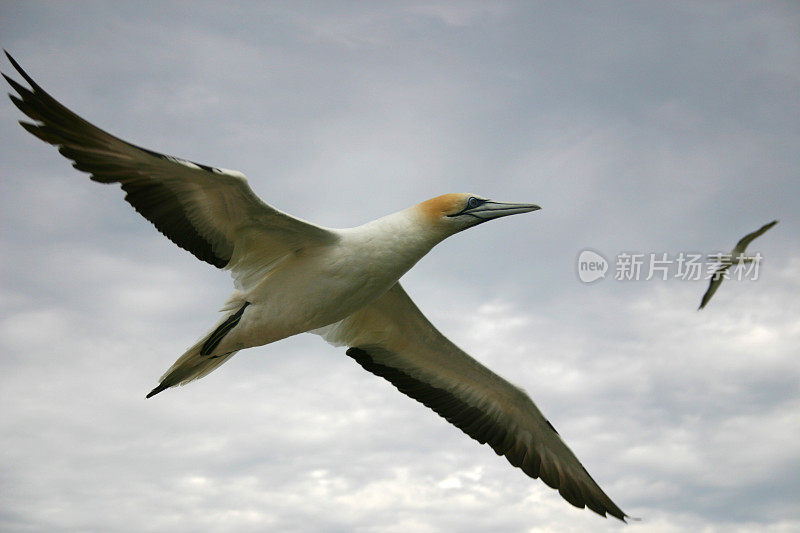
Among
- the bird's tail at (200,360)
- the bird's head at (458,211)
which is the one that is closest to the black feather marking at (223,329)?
the bird's tail at (200,360)

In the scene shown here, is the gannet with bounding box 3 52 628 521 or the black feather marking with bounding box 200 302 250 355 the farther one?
the black feather marking with bounding box 200 302 250 355

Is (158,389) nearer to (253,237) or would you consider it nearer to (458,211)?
(253,237)

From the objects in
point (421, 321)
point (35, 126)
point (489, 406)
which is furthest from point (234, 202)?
point (489, 406)

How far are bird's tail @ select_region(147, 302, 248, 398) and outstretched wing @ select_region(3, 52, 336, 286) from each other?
20.8 inches

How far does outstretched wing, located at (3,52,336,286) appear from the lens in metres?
7.82

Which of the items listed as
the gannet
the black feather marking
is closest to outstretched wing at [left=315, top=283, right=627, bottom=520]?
the gannet

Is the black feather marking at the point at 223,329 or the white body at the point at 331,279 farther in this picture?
the black feather marking at the point at 223,329

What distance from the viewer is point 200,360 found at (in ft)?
30.9

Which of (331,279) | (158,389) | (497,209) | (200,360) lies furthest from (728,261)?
(158,389)

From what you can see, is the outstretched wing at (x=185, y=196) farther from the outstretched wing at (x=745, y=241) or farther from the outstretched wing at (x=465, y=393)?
the outstretched wing at (x=745, y=241)

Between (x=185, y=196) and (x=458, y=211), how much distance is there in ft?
9.82

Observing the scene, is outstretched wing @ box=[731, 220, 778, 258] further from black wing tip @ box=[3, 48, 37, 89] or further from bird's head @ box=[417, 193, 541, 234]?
black wing tip @ box=[3, 48, 37, 89]

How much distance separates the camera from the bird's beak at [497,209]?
360 inches

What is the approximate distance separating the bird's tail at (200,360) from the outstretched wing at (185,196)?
20.8 inches
